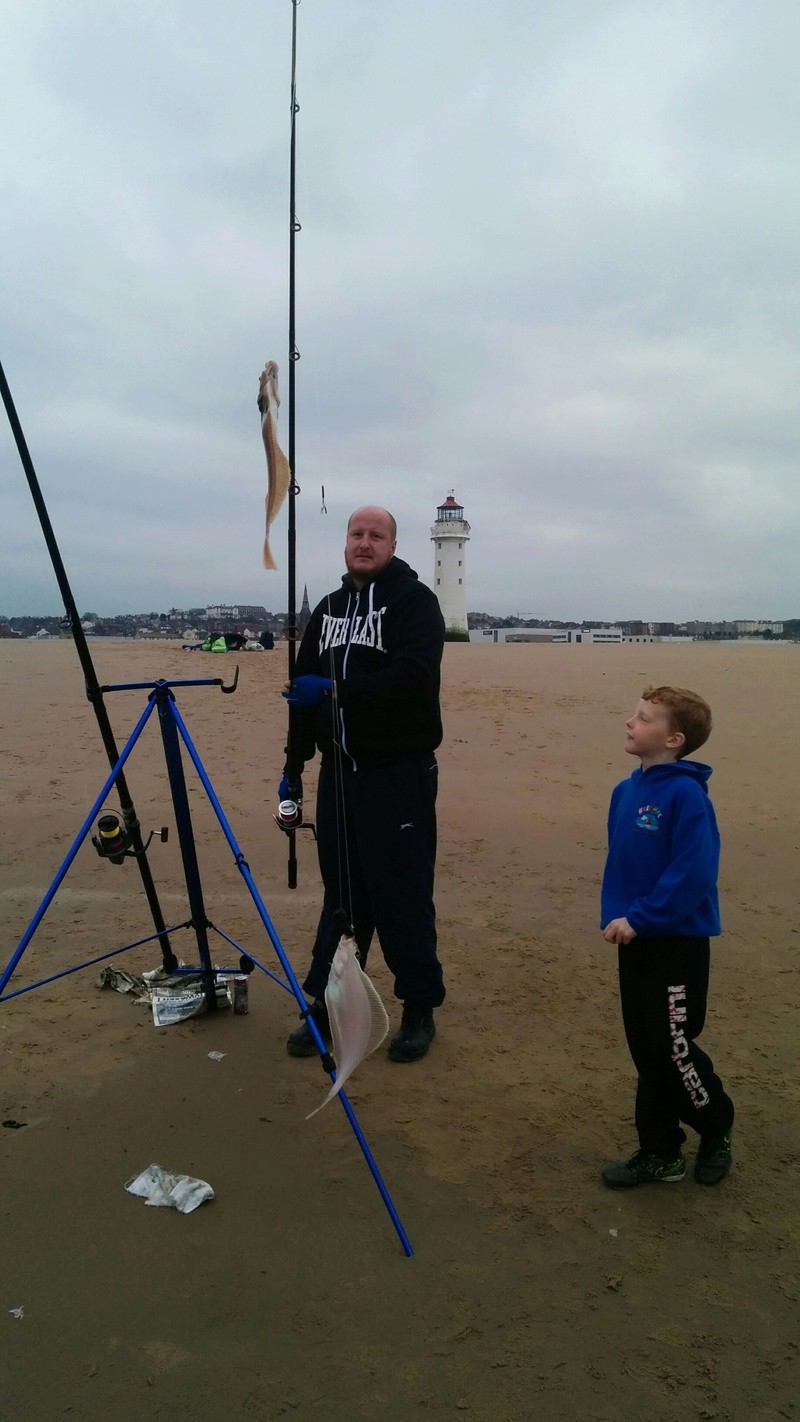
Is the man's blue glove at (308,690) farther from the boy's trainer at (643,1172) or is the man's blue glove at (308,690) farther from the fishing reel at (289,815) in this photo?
the boy's trainer at (643,1172)

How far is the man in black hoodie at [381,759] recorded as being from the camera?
3164 mm

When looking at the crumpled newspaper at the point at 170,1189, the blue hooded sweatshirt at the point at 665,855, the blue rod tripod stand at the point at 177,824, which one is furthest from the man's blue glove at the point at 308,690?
the crumpled newspaper at the point at 170,1189

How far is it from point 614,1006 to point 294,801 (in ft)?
5.81

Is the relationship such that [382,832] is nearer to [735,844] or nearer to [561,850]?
[561,850]

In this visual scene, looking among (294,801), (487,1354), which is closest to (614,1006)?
(294,801)

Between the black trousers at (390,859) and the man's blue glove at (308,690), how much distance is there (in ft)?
1.05

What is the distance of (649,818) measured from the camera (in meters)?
2.47

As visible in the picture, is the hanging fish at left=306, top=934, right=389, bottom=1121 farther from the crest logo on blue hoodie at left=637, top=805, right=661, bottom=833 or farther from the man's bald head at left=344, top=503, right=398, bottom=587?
the man's bald head at left=344, top=503, right=398, bottom=587

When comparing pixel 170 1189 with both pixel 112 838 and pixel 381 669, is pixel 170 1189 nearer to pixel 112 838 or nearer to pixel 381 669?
pixel 112 838

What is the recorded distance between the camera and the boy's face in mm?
2504

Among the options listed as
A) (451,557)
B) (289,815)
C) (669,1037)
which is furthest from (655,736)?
(451,557)

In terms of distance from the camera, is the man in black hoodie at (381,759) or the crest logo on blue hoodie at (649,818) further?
the man in black hoodie at (381,759)

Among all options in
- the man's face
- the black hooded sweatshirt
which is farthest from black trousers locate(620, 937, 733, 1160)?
the man's face

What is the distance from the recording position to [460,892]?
538 cm
